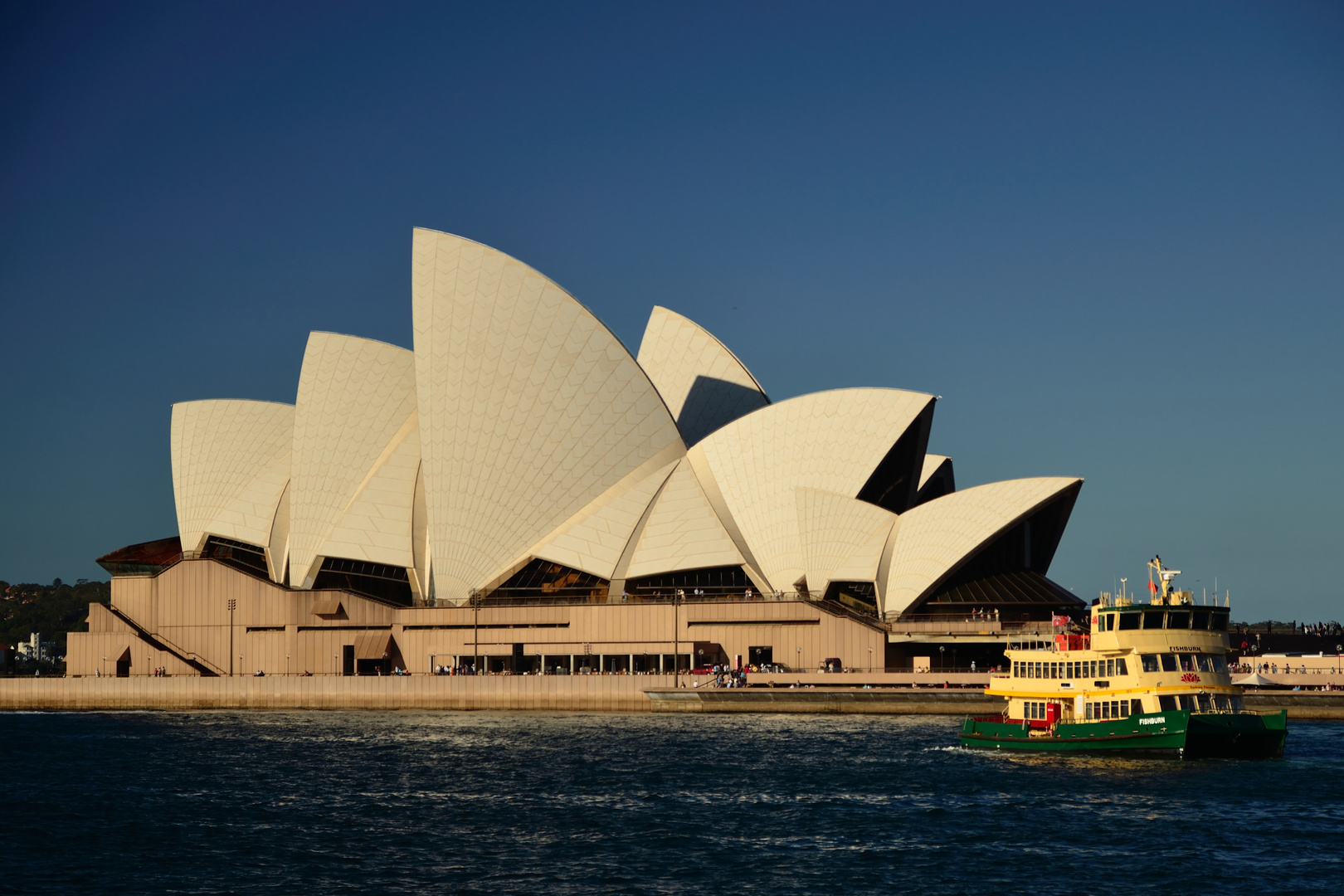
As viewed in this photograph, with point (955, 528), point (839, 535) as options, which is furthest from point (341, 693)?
point (955, 528)

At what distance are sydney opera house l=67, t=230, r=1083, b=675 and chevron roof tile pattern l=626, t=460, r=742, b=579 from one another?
108 millimetres

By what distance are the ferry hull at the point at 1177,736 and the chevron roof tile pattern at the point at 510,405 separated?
33470 millimetres

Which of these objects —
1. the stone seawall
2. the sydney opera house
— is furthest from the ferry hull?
the stone seawall

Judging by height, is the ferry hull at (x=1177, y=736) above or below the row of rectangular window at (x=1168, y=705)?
below

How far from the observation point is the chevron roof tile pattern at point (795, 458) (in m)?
66.6

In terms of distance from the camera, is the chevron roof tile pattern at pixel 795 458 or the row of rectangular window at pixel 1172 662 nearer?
the row of rectangular window at pixel 1172 662

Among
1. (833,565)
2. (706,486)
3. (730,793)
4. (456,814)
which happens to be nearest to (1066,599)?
(833,565)

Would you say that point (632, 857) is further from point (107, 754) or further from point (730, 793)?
point (107, 754)

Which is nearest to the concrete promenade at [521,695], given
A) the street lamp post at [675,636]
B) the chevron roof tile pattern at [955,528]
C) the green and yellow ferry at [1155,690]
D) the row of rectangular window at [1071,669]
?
the street lamp post at [675,636]

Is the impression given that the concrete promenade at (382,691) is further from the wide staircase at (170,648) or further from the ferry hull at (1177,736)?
the ferry hull at (1177,736)

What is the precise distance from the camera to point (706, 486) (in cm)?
6925

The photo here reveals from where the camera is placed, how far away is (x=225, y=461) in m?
77.0

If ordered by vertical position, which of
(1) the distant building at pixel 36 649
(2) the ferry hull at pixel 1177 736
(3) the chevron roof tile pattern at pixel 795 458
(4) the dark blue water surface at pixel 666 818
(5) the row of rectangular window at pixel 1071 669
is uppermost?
(3) the chevron roof tile pattern at pixel 795 458

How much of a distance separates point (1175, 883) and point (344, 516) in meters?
54.6
